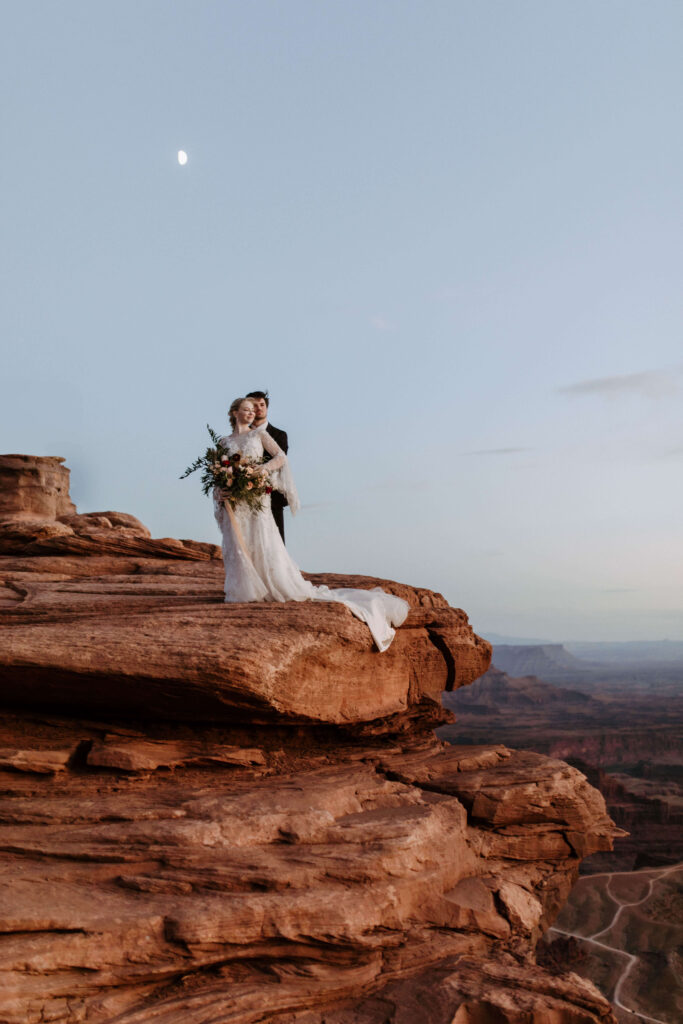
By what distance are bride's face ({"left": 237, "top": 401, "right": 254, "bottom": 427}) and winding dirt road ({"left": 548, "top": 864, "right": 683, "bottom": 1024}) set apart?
52704 mm

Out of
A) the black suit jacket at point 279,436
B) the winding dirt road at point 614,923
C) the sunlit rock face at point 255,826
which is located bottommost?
the winding dirt road at point 614,923

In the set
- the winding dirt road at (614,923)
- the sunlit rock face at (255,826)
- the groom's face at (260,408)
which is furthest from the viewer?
the winding dirt road at (614,923)

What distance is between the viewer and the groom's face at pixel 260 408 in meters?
15.4

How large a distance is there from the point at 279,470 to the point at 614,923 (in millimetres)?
69672

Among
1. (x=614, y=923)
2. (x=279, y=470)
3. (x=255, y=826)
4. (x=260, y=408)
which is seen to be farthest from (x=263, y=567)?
(x=614, y=923)

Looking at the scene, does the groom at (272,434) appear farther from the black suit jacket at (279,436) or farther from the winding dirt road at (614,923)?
the winding dirt road at (614,923)

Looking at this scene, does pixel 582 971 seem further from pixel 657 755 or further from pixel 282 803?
pixel 657 755

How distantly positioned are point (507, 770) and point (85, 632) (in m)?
9.39

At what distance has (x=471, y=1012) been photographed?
918cm

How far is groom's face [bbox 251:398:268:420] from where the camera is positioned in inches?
606

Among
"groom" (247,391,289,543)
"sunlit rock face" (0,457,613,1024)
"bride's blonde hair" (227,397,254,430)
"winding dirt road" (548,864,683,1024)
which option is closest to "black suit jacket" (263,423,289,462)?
"groom" (247,391,289,543)

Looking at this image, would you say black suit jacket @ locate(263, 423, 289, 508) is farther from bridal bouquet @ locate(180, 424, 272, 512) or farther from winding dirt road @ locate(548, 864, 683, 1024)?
winding dirt road @ locate(548, 864, 683, 1024)

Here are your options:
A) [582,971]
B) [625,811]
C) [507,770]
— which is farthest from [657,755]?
[507,770]

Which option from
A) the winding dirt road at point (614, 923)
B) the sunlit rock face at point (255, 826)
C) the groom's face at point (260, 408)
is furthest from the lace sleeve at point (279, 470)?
the winding dirt road at point (614, 923)
